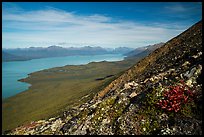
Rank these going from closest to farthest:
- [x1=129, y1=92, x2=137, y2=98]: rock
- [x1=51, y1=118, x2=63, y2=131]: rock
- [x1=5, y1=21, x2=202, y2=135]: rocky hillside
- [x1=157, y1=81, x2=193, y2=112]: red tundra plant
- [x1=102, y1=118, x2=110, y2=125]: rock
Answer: [x1=5, y1=21, x2=202, y2=135]: rocky hillside, [x1=157, y1=81, x2=193, y2=112]: red tundra plant, [x1=102, y1=118, x2=110, y2=125]: rock, [x1=129, y1=92, x2=137, y2=98]: rock, [x1=51, y1=118, x2=63, y2=131]: rock

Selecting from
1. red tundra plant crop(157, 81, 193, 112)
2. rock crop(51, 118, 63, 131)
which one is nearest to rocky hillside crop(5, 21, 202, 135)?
red tundra plant crop(157, 81, 193, 112)

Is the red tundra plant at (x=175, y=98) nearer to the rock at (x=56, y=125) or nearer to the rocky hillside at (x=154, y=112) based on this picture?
the rocky hillside at (x=154, y=112)

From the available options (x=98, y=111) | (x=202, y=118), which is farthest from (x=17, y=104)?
(x=202, y=118)

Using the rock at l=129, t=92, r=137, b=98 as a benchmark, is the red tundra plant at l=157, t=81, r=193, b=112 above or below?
above

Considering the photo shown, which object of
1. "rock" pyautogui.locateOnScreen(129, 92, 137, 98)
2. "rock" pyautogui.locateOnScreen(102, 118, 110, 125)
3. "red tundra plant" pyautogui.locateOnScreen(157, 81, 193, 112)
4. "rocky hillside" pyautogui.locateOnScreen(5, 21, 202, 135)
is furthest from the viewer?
"rock" pyautogui.locateOnScreen(129, 92, 137, 98)

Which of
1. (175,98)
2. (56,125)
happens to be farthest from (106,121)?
(56,125)

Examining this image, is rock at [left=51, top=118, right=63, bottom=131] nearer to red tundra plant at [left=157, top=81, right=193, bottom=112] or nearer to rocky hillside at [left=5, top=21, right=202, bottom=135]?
rocky hillside at [left=5, top=21, right=202, bottom=135]

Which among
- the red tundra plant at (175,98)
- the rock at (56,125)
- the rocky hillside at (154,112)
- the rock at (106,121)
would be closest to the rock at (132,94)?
the rocky hillside at (154,112)

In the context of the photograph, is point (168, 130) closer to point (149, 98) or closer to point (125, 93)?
point (149, 98)
